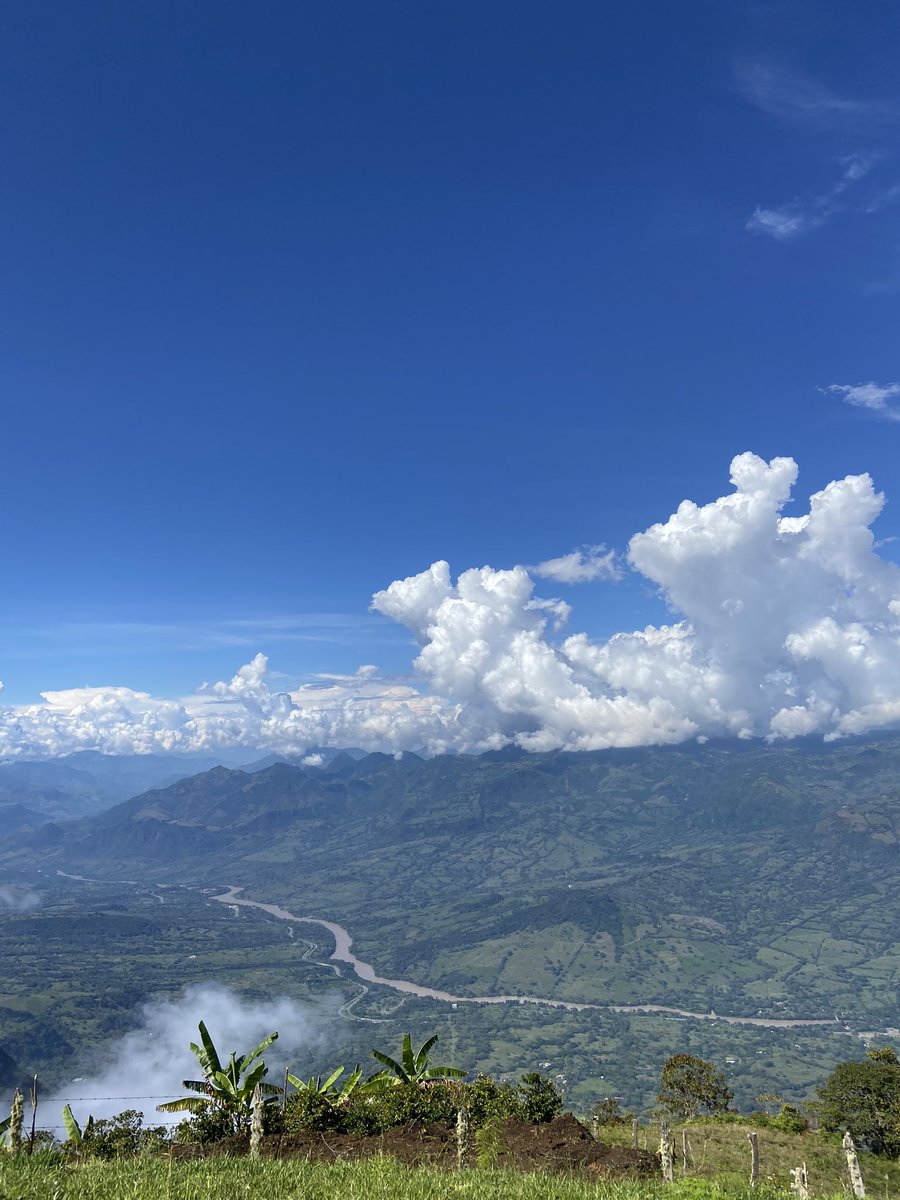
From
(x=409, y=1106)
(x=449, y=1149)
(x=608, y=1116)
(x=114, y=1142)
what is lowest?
(x=608, y=1116)

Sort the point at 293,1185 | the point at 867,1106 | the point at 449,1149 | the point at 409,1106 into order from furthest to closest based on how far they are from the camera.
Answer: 1. the point at 867,1106
2. the point at 409,1106
3. the point at 449,1149
4. the point at 293,1185

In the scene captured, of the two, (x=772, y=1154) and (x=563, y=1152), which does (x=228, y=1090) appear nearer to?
(x=563, y=1152)

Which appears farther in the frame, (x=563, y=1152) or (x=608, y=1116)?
(x=608, y=1116)

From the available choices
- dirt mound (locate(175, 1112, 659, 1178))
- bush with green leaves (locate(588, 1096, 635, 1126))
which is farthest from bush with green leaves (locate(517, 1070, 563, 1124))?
bush with green leaves (locate(588, 1096, 635, 1126))

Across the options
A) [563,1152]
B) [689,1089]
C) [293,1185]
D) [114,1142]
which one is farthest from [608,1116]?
[293,1185]

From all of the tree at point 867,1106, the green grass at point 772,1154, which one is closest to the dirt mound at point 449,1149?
the green grass at point 772,1154

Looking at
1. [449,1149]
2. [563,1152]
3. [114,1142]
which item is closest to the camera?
[449,1149]

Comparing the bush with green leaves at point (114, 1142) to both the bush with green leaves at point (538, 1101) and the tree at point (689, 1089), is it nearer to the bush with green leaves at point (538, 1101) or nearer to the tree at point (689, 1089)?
the bush with green leaves at point (538, 1101)
